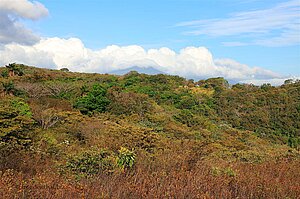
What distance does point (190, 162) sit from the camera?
228 inches

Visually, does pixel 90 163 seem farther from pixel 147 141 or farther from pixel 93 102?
pixel 93 102

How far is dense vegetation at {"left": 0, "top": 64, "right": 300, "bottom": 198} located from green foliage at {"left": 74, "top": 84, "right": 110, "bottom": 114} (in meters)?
0.08

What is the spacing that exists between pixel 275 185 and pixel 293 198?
0.91 feet

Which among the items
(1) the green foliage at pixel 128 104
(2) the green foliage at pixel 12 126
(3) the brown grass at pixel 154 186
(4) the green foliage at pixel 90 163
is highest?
(3) the brown grass at pixel 154 186

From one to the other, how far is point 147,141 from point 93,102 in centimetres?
1616

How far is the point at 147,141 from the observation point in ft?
31.5

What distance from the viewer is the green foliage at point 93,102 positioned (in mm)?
24028

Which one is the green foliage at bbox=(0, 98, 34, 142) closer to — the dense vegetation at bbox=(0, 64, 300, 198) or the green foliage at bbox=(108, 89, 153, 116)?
the dense vegetation at bbox=(0, 64, 300, 198)

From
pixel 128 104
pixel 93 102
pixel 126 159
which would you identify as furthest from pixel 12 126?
pixel 128 104

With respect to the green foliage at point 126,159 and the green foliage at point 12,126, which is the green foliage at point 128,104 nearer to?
the green foliage at point 12,126

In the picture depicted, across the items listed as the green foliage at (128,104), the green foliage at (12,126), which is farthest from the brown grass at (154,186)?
the green foliage at (128,104)

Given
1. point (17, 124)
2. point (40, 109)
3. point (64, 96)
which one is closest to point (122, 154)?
point (17, 124)

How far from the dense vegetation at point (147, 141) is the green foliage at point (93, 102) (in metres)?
0.08

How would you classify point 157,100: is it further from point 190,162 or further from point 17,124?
point 190,162
